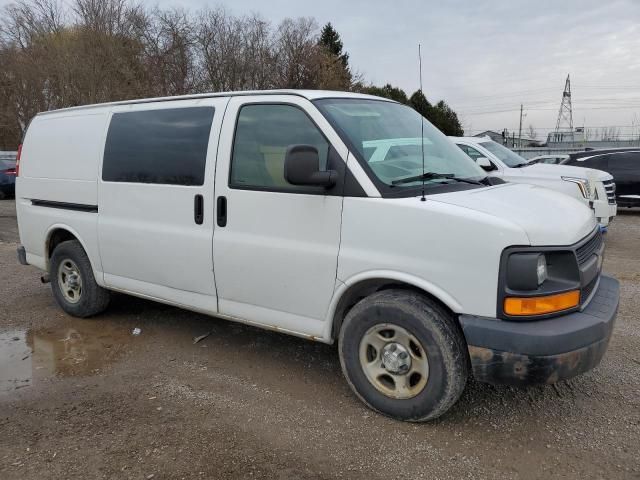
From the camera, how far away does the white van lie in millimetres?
2906

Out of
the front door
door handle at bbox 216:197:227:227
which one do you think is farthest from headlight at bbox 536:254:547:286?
door handle at bbox 216:197:227:227

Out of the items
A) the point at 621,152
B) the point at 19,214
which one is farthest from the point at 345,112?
the point at 621,152

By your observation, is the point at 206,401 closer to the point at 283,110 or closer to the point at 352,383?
the point at 352,383

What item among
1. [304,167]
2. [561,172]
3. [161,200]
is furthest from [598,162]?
[304,167]

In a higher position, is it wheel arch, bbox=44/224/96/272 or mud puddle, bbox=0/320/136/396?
wheel arch, bbox=44/224/96/272

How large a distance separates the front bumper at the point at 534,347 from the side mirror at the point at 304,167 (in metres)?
1.16

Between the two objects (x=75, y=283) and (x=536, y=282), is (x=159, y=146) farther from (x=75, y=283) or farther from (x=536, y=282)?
(x=536, y=282)

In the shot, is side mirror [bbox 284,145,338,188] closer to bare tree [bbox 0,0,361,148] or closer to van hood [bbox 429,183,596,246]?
van hood [bbox 429,183,596,246]

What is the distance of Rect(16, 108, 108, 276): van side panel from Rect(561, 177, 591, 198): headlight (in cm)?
700

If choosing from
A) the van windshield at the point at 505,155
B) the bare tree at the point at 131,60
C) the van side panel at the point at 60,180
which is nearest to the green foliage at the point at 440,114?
the bare tree at the point at 131,60

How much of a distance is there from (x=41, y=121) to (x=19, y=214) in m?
1.03

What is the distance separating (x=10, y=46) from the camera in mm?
30266

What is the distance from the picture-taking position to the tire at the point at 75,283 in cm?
515

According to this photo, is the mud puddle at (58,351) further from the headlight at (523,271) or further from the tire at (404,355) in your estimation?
the headlight at (523,271)
